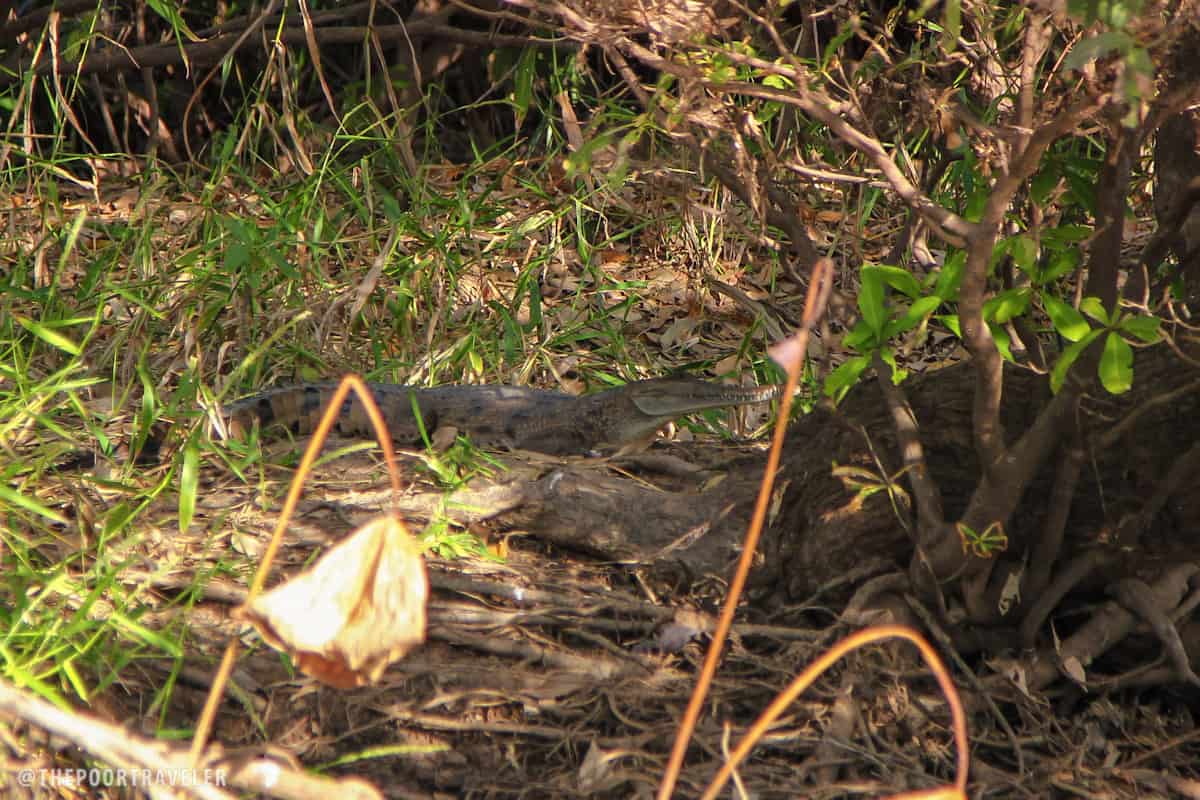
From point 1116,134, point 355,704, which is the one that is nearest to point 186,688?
point 355,704

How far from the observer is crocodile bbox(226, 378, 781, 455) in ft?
14.3

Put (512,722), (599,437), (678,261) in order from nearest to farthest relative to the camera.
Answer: (512,722), (599,437), (678,261)

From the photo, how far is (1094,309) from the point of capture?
2.20 m

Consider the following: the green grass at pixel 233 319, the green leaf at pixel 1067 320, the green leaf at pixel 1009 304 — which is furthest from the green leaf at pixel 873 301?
the green grass at pixel 233 319

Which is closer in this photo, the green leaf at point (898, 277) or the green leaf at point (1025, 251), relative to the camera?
the green leaf at point (1025, 251)

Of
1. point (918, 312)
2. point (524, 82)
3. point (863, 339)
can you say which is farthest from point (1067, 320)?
point (524, 82)

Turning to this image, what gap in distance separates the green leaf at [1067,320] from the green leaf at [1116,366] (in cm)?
6

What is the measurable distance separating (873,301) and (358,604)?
125 centimetres

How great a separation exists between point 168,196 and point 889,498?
4.25 m

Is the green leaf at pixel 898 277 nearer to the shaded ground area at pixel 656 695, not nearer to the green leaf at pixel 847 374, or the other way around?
the green leaf at pixel 847 374

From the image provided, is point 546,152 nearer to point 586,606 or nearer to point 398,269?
point 398,269

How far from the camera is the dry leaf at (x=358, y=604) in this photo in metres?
1.52

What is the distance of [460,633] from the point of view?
277 cm

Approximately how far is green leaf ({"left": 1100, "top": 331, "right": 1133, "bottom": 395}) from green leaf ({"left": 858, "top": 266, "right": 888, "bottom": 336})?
16.5 inches
